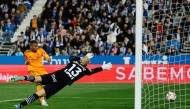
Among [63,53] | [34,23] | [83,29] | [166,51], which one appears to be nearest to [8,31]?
[34,23]

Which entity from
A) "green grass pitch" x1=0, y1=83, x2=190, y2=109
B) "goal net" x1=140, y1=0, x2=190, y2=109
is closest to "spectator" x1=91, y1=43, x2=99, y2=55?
"green grass pitch" x1=0, y1=83, x2=190, y2=109

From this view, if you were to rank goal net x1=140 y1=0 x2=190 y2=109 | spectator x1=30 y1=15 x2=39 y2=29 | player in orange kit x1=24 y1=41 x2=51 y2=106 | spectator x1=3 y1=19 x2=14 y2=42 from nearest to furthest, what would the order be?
player in orange kit x1=24 y1=41 x2=51 y2=106 → goal net x1=140 y1=0 x2=190 y2=109 → spectator x1=30 y1=15 x2=39 y2=29 → spectator x1=3 y1=19 x2=14 y2=42

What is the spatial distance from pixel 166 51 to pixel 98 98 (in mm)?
4263

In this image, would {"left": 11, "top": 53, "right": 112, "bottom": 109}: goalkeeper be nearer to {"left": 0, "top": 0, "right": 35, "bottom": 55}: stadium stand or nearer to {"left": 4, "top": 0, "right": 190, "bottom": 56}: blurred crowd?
{"left": 4, "top": 0, "right": 190, "bottom": 56}: blurred crowd

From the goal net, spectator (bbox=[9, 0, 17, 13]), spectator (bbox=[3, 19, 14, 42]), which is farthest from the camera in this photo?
spectator (bbox=[9, 0, 17, 13])

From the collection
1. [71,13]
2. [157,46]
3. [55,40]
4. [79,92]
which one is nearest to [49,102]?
[79,92]

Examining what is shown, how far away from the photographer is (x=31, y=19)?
31188mm

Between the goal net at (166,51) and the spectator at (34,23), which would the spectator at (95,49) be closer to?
the spectator at (34,23)

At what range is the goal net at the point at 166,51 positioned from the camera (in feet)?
54.2

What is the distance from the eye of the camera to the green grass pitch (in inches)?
605

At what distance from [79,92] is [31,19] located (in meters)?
11.6

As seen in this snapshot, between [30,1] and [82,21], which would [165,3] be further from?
[30,1]

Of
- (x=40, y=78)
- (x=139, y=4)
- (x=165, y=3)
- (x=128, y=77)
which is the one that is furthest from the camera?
(x=128, y=77)

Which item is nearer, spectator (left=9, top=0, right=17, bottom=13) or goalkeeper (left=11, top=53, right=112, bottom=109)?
goalkeeper (left=11, top=53, right=112, bottom=109)
